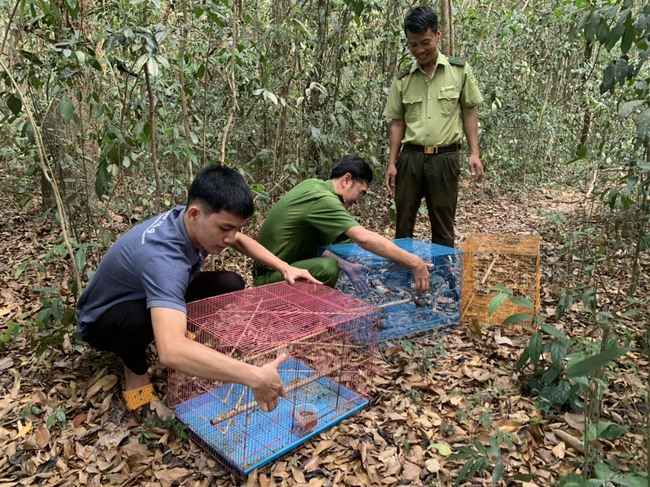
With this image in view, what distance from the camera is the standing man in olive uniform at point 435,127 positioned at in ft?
10.8

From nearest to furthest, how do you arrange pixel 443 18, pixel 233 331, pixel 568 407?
pixel 233 331 → pixel 568 407 → pixel 443 18

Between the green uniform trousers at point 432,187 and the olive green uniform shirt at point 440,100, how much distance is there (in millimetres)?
127

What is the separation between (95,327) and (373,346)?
139 centimetres

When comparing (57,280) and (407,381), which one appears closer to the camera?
(407,381)

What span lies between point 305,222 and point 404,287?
804 millimetres

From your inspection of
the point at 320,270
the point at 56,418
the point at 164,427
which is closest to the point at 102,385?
the point at 56,418

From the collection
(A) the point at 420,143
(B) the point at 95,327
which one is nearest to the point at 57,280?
(B) the point at 95,327

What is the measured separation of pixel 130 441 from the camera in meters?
2.13

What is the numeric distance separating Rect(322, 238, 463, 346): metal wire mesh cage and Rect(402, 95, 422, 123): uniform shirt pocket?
3.02 feet

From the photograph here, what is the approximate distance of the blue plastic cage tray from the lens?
202cm

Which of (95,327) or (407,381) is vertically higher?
(95,327)

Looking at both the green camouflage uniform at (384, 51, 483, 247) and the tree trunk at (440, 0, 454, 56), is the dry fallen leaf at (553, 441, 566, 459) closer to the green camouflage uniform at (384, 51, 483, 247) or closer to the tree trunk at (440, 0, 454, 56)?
the green camouflage uniform at (384, 51, 483, 247)

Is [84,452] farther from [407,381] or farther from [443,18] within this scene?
[443,18]

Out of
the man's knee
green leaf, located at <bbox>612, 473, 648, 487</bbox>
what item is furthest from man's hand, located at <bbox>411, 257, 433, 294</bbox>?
green leaf, located at <bbox>612, 473, 648, 487</bbox>
